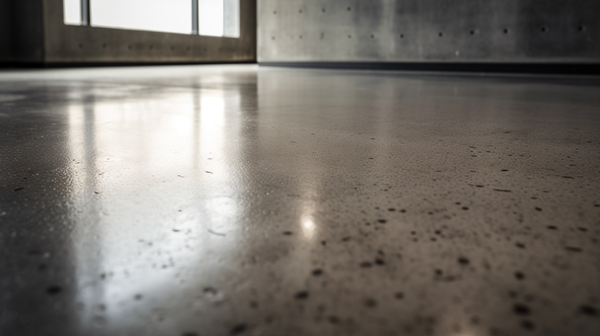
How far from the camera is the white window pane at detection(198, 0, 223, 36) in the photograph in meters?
10.8

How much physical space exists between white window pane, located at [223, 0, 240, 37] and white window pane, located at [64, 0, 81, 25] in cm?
474

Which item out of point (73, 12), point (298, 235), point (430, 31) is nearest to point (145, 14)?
point (73, 12)

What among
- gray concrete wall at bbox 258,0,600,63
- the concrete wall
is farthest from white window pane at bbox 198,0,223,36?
the concrete wall

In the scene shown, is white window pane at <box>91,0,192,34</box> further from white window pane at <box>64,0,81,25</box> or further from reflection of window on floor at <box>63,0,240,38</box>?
white window pane at <box>64,0,81,25</box>

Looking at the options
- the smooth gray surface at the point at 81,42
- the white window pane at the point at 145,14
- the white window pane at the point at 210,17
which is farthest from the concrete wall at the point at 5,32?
the white window pane at the point at 210,17

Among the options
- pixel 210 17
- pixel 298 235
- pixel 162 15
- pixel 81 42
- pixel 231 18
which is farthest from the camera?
pixel 231 18

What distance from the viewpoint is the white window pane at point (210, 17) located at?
1079 cm

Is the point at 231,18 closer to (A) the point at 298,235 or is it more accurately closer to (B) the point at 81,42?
(B) the point at 81,42

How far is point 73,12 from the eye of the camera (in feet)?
24.6

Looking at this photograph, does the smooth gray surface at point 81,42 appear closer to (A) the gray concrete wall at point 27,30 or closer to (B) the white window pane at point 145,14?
(A) the gray concrete wall at point 27,30

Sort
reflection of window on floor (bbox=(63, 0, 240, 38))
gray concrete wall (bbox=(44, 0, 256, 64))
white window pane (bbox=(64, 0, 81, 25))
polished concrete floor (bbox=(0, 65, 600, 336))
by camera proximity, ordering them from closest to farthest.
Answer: polished concrete floor (bbox=(0, 65, 600, 336)), gray concrete wall (bbox=(44, 0, 256, 64)), white window pane (bbox=(64, 0, 81, 25)), reflection of window on floor (bbox=(63, 0, 240, 38))

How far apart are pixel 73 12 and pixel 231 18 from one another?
199 inches

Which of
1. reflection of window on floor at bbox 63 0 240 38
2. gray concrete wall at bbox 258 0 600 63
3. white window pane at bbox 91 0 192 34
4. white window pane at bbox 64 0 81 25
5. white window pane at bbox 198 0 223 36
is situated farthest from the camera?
white window pane at bbox 198 0 223 36

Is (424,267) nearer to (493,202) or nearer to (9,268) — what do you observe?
(493,202)
